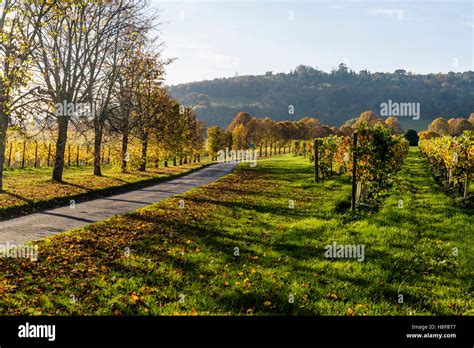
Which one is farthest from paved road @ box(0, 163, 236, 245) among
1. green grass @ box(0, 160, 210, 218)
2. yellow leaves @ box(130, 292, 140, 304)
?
yellow leaves @ box(130, 292, 140, 304)

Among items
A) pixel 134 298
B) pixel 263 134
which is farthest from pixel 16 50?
pixel 263 134

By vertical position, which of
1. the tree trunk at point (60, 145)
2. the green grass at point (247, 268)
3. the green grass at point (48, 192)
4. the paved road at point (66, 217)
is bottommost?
the green grass at point (247, 268)

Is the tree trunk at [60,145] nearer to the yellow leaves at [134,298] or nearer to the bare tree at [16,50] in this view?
the bare tree at [16,50]

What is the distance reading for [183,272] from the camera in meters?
8.83

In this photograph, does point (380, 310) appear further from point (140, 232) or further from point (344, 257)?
point (140, 232)

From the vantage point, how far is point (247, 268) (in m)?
9.31

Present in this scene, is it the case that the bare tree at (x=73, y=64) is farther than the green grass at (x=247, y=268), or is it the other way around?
the bare tree at (x=73, y=64)

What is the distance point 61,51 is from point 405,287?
27029 mm

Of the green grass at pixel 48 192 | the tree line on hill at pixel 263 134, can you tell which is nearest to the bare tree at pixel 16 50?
the green grass at pixel 48 192

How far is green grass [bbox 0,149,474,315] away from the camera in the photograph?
707 centimetres

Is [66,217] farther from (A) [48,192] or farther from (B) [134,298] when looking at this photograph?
(B) [134,298]

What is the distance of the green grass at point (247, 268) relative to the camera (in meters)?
7.07

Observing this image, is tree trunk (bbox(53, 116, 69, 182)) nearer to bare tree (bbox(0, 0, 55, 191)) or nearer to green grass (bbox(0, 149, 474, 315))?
bare tree (bbox(0, 0, 55, 191))
